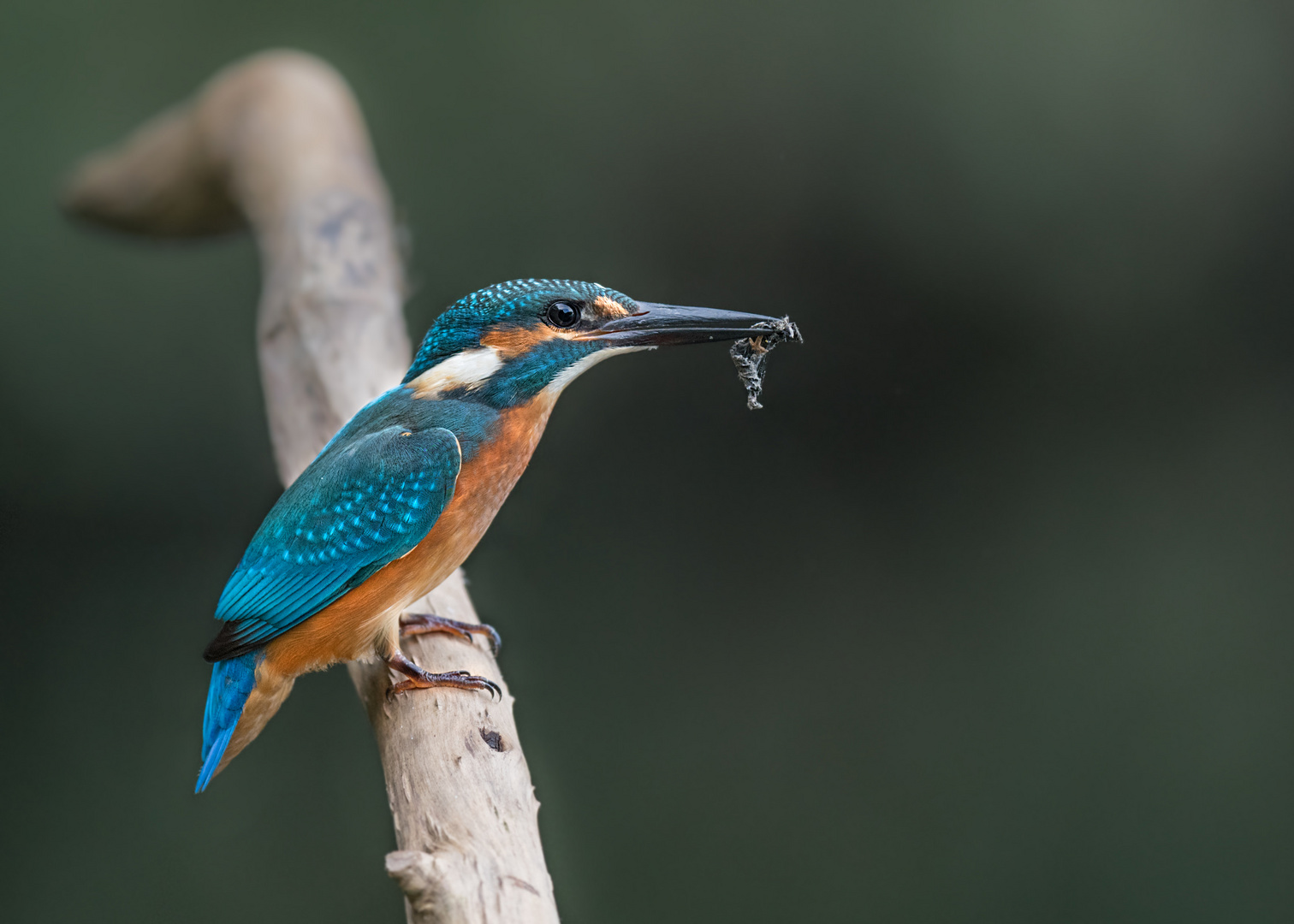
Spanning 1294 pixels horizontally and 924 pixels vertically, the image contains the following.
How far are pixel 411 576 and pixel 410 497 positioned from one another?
106 mm

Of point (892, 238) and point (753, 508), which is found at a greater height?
point (892, 238)

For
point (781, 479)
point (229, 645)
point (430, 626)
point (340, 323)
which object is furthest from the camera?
point (781, 479)

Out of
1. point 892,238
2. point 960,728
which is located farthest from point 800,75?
point 960,728

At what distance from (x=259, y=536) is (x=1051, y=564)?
2.02 m

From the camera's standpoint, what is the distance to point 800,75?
2.83 metres

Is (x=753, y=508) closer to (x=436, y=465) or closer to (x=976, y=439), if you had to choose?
(x=976, y=439)

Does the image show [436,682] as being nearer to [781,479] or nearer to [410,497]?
[410,497]

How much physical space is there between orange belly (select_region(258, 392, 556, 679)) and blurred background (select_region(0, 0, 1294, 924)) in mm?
1157

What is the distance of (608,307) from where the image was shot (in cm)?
143

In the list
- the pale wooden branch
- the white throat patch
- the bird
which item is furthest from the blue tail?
the white throat patch

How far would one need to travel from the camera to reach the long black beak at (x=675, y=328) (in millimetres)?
1424

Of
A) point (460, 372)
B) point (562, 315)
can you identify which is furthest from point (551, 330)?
point (460, 372)

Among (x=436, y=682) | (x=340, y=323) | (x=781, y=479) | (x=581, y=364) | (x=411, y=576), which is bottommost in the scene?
(x=436, y=682)

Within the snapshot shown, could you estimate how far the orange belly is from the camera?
140 cm
